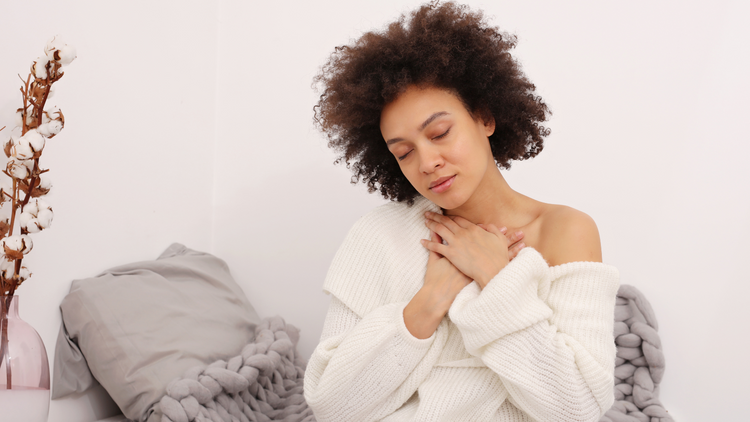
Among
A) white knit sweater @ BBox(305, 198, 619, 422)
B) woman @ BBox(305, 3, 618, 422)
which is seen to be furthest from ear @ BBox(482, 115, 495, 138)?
white knit sweater @ BBox(305, 198, 619, 422)

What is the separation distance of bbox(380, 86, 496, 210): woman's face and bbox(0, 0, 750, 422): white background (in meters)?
0.70

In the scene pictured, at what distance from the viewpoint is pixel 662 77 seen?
1659 mm

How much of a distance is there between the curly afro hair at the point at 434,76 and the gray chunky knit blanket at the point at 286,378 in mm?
653

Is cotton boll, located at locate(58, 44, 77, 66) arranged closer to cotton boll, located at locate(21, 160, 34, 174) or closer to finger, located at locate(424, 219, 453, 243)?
cotton boll, located at locate(21, 160, 34, 174)

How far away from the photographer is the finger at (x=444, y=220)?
130 centimetres

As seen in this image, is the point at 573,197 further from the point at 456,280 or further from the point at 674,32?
the point at 456,280

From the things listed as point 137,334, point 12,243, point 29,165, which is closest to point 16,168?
point 29,165

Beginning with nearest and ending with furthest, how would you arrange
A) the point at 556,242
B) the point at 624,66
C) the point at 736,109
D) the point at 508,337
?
1. the point at 508,337
2. the point at 556,242
3. the point at 736,109
4. the point at 624,66

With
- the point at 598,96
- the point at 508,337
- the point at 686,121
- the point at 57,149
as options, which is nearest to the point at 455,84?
the point at 508,337

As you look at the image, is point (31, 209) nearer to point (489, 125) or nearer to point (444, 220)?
point (444, 220)

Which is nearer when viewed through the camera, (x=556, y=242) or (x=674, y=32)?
(x=556, y=242)

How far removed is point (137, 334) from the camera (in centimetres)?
146

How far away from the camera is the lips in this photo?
1175mm

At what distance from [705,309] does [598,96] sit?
Answer: 722 millimetres
